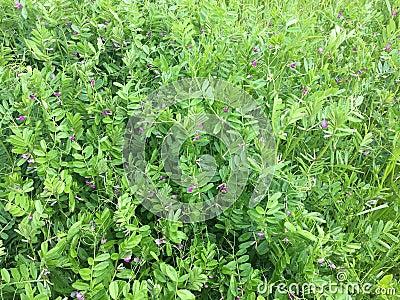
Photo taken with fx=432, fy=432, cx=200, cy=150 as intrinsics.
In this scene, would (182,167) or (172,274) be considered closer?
(172,274)

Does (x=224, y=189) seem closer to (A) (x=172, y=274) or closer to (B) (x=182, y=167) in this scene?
(B) (x=182, y=167)

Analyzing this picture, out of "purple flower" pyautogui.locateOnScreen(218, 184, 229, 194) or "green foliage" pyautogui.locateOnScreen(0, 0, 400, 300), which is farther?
"purple flower" pyautogui.locateOnScreen(218, 184, 229, 194)

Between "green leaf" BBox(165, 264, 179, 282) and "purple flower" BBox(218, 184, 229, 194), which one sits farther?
"purple flower" BBox(218, 184, 229, 194)

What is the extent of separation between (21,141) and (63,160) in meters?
0.22

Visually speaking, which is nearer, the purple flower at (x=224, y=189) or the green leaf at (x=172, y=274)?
the green leaf at (x=172, y=274)

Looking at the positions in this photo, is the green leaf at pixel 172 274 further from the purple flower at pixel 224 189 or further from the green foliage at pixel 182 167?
the purple flower at pixel 224 189

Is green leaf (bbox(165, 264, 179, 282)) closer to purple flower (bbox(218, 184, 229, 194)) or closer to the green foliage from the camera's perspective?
the green foliage

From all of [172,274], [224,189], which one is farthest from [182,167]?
[172,274]

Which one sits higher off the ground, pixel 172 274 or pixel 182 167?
pixel 182 167

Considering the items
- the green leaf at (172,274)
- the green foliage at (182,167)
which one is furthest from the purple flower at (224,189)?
the green leaf at (172,274)

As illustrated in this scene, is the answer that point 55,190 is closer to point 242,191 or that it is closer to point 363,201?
point 242,191

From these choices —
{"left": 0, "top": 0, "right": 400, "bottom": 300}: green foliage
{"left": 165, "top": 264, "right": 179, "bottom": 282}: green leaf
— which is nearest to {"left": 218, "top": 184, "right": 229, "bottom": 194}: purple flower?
{"left": 0, "top": 0, "right": 400, "bottom": 300}: green foliage

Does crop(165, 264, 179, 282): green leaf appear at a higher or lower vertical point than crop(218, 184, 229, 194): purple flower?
lower

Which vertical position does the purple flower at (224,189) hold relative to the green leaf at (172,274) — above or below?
above
